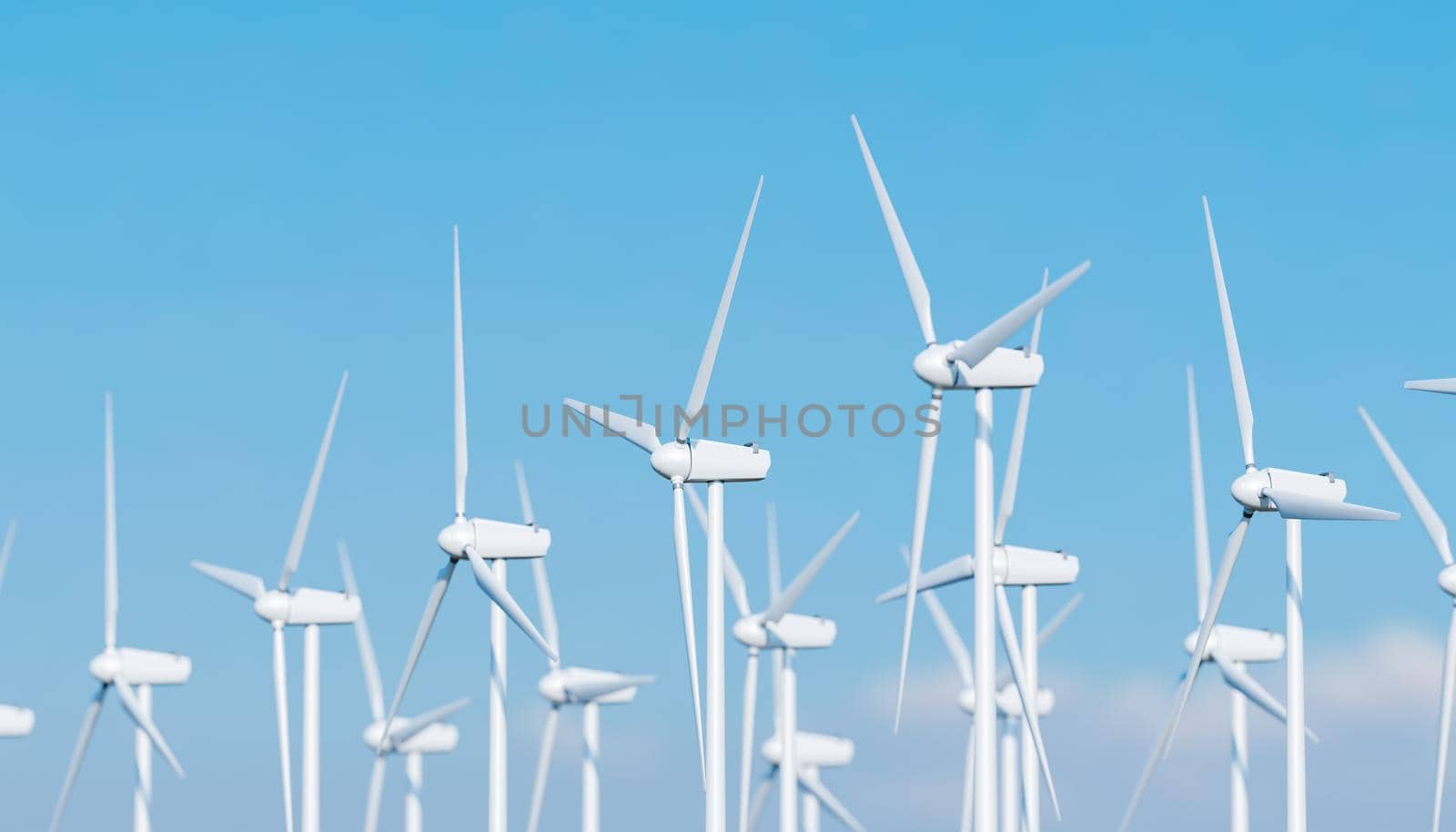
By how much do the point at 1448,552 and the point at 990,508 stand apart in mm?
21165

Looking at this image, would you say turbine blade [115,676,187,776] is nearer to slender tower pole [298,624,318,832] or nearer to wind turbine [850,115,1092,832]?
slender tower pole [298,624,318,832]

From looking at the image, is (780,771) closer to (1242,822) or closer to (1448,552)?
(1242,822)

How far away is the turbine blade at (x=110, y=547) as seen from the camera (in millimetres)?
88300

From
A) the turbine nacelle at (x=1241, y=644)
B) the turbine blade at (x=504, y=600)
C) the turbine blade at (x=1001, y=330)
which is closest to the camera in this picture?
the turbine blade at (x=1001, y=330)

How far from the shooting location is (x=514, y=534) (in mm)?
72625

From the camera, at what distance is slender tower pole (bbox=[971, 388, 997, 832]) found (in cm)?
5453

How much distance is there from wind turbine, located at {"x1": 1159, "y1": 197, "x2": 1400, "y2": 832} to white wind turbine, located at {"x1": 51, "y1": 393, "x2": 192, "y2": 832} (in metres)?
40.4

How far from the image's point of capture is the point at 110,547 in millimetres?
88250

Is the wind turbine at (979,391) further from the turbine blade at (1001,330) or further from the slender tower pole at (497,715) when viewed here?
the slender tower pole at (497,715)

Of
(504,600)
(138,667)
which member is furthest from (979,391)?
(138,667)

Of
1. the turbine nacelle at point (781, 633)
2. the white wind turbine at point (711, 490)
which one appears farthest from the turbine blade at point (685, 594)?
the turbine nacelle at point (781, 633)

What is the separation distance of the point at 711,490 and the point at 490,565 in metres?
13.1

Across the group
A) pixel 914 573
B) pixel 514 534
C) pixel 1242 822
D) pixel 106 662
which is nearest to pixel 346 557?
pixel 106 662

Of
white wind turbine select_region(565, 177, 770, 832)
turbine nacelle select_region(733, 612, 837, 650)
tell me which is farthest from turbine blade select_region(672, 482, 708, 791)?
turbine nacelle select_region(733, 612, 837, 650)
